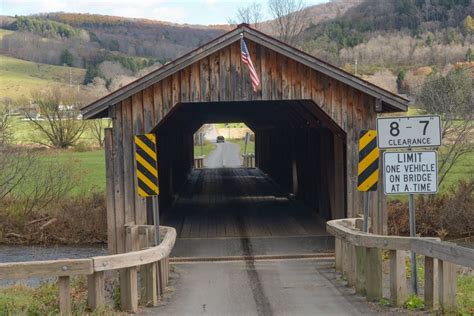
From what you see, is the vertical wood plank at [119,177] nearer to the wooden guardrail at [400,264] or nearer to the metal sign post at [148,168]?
the metal sign post at [148,168]

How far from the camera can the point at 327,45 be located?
74.9 metres

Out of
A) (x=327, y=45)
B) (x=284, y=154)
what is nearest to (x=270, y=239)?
(x=284, y=154)

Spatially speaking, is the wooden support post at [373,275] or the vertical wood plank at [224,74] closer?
the wooden support post at [373,275]

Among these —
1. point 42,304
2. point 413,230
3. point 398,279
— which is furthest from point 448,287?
point 42,304

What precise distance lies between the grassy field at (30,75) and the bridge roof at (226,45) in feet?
288

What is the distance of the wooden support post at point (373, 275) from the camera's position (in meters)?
8.38

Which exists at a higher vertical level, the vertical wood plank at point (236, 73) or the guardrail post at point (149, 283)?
the vertical wood plank at point (236, 73)

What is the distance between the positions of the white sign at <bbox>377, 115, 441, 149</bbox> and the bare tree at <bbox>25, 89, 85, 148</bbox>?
42535 mm

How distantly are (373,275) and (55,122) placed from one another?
143 feet

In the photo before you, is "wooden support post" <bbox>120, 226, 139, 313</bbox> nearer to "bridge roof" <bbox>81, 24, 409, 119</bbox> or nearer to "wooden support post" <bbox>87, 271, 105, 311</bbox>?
"wooden support post" <bbox>87, 271, 105, 311</bbox>

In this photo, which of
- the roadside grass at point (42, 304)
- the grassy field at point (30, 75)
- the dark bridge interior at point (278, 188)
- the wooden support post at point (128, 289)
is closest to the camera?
the roadside grass at point (42, 304)

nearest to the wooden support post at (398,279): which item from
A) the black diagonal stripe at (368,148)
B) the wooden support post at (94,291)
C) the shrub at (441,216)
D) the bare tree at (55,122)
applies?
the black diagonal stripe at (368,148)

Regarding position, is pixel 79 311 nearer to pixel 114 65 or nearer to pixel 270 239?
pixel 270 239

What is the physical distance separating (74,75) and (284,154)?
9208cm
